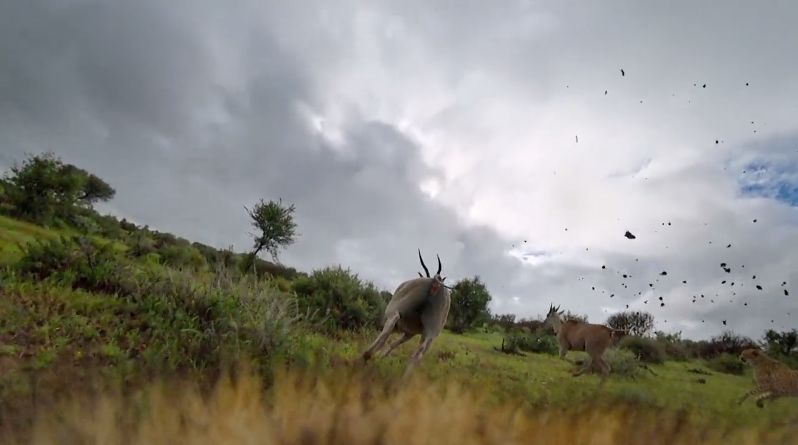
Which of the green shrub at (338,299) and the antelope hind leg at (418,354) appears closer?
the antelope hind leg at (418,354)

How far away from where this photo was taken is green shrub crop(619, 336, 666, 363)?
20.6 meters

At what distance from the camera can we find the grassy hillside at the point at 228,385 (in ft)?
8.27

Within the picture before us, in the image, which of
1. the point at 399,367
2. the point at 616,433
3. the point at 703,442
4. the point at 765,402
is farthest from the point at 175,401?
the point at 765,402

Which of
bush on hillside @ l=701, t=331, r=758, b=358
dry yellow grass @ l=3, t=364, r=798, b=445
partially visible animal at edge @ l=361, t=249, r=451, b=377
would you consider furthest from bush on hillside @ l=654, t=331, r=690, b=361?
dry yellow grass @ l=3, t=364, r=798, b=445

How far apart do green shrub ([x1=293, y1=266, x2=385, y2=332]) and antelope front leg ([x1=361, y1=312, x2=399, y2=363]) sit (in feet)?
15.5

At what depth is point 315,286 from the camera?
14227 millimetres

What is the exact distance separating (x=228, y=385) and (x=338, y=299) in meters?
10.8

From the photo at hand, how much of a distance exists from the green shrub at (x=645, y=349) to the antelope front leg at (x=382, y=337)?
50.6ft

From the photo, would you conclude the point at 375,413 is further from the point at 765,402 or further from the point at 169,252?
the point at 169,252

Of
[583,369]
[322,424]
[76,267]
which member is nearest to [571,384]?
[583,369]

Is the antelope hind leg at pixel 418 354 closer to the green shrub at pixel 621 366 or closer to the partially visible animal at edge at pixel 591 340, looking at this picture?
the partially visible animal at edge at pixel 591 340

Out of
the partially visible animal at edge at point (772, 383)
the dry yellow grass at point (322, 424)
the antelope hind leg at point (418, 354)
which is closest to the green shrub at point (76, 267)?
the antelope hind leg at point (418, 354)

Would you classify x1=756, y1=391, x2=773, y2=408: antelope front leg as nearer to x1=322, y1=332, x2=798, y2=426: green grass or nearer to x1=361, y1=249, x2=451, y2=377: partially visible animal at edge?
x1=322, y1=332, x2=798, y2=426: green grass

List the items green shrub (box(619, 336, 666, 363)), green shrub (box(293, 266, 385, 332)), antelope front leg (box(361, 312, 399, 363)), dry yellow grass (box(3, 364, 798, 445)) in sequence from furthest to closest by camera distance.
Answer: green shrub (box(619, 336, 666, 363)) → green shrub (box(293, 266, 385, 332)) → antelope front leg (box(361, 312, 399, 363)) → dry yellow grass (box(3, 364, 798, 445))
